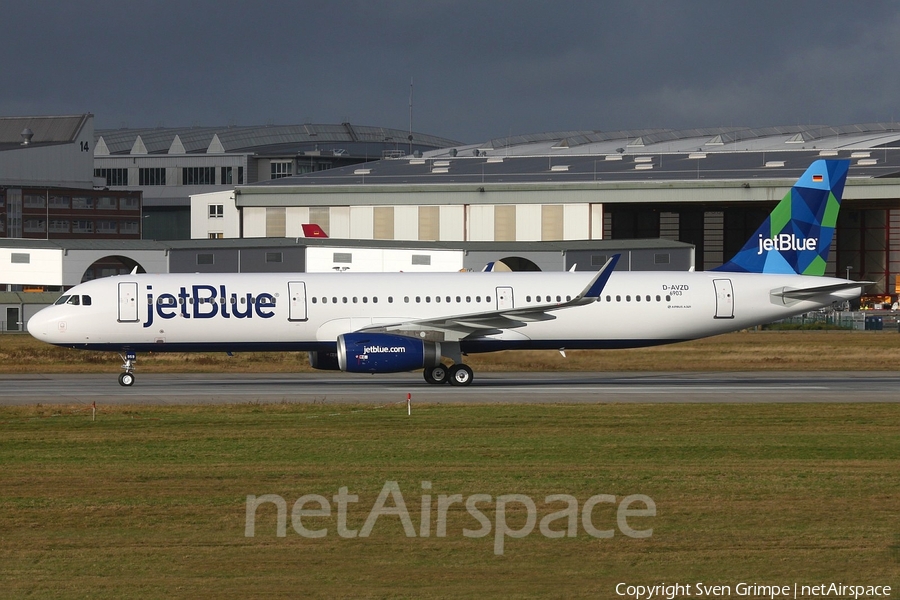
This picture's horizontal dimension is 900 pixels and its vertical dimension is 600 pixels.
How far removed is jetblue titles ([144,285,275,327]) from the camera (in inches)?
1382

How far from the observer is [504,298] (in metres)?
35.9

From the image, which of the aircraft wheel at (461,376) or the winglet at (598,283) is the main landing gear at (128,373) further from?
the winglet at (598,283)

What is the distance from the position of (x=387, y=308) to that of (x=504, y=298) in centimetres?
362

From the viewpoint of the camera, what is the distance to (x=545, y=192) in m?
79.2

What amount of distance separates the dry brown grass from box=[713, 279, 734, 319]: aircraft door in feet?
30.0

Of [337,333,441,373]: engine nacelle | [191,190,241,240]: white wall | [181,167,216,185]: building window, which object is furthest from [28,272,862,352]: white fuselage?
[181,167,216,185]: building window

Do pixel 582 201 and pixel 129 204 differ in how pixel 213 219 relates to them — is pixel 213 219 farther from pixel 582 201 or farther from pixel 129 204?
pixel 582 201

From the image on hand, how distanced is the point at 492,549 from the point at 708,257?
92.9m

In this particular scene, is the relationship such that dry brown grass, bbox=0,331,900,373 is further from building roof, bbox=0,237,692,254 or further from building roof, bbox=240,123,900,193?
building roof, bbox=240,123,900,193

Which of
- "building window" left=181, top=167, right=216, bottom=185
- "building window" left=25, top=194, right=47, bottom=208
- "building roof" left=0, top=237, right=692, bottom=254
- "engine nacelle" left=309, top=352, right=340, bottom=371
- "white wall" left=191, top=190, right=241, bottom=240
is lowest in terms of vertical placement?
"engine nacelle" left=309, top=352, right=340, bottom=371

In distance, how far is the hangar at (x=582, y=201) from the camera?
260 feet

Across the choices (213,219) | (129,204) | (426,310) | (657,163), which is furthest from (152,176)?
(426,310)

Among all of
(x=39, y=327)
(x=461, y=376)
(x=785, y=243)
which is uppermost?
(x=785, y=243)

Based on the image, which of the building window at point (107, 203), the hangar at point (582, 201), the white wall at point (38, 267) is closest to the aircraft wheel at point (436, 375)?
the white wall at point (38, 267)
